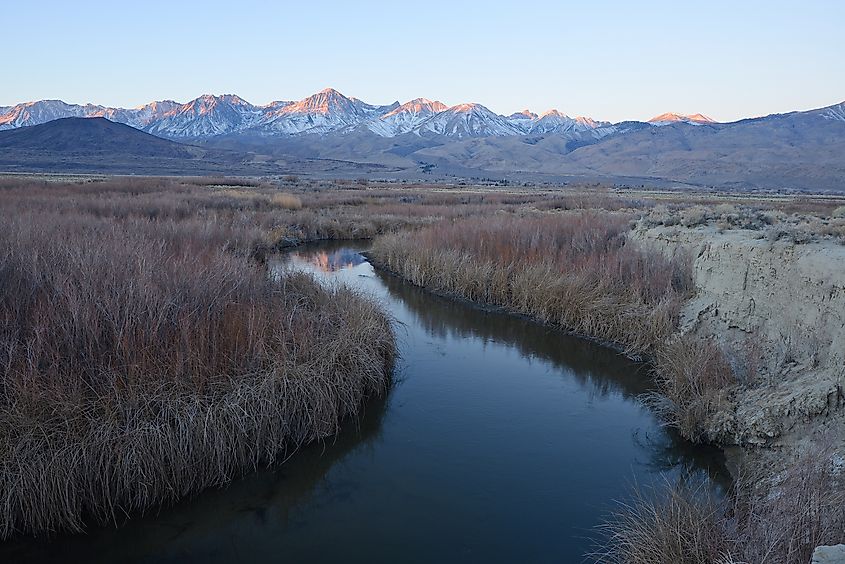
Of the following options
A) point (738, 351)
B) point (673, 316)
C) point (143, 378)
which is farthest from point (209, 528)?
point (673, 316)

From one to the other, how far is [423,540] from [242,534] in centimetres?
190

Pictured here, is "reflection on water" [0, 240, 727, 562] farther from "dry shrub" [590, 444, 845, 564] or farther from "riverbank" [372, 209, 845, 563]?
"dry shrub" [590, 444, 845, 564]

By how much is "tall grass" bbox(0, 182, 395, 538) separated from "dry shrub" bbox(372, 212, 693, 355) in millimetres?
5471

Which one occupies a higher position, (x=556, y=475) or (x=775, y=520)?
(x=775, y=520)

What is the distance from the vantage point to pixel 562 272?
14742 millimetres

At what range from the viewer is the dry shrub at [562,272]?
12477 mm

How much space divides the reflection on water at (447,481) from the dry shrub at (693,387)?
0.29 metres

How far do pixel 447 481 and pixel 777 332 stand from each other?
585cm

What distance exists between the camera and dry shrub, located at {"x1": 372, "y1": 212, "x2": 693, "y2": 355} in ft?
40.9

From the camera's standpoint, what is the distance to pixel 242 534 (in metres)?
6.23

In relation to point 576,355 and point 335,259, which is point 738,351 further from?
point 335,259

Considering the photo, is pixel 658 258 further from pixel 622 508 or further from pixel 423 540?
pixel 423 540

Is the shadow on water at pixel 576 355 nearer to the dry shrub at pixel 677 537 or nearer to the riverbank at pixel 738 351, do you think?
the riverbank at pixel 738 351

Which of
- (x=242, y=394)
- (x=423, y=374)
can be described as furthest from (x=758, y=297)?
(x=242, y=394)
